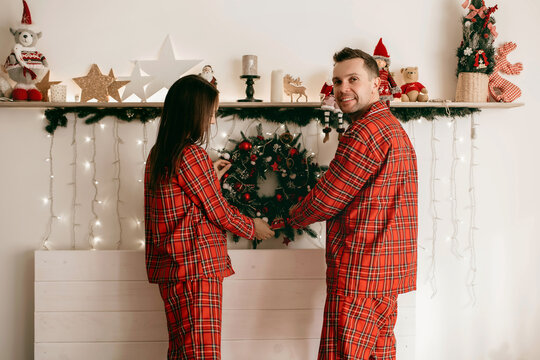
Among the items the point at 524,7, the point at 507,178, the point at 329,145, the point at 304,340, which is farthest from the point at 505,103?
the point at 304,340

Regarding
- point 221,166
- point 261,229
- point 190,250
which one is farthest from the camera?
point 221,166

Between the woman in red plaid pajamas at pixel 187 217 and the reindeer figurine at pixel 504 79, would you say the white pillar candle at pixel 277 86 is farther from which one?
the reindeer figurine at pixel 504 79

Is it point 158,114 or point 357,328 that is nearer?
point 357,328

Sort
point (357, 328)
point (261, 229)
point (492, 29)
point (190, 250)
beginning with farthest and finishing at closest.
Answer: point (492, 29)
point (261, 229)
point (190, 250)
point (357, 328)

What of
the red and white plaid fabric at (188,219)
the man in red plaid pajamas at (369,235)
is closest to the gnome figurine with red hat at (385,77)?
the man in red plaid pajamas at (369,235)

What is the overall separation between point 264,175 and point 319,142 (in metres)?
0.37

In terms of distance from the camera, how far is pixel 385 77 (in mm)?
2338

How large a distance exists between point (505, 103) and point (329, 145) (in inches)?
38.7

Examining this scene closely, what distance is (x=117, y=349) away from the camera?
7.95 ft

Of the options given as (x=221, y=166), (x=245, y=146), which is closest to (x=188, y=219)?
(x=221, y=166)

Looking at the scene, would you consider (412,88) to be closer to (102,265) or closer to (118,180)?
(118,180)

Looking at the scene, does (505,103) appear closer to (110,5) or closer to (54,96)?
(110,5)

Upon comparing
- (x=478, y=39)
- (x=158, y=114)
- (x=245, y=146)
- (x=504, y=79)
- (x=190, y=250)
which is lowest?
(x=190, y=250)

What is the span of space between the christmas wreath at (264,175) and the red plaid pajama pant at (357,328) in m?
0.73
